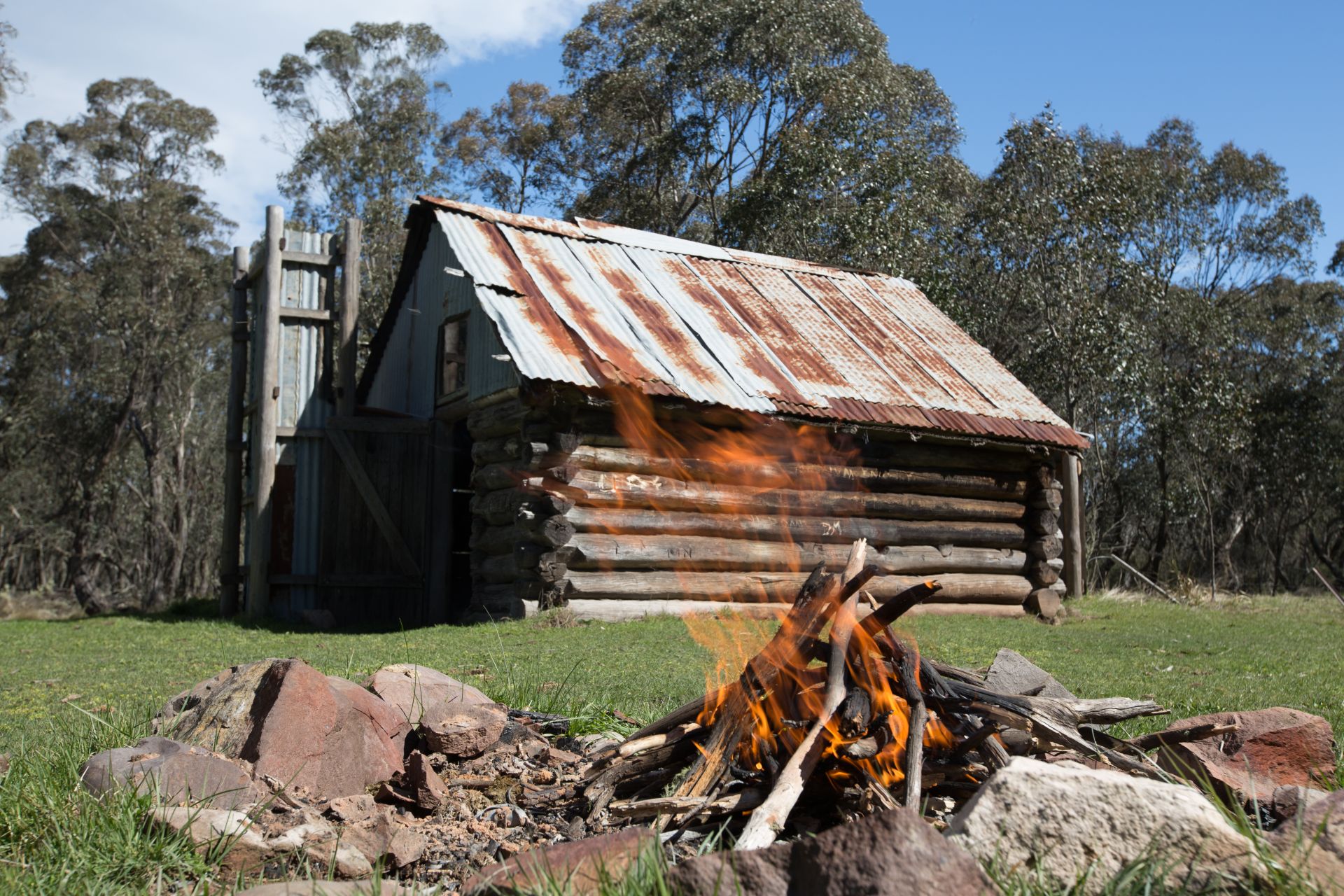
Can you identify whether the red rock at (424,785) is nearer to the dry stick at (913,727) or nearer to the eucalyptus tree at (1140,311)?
the dry stick at (913,727)

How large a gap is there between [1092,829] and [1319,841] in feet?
2.11

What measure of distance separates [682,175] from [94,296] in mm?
16111

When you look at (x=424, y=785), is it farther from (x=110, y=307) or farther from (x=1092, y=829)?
(x=110, y=307)

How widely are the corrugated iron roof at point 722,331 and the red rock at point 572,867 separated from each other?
29.3 feet

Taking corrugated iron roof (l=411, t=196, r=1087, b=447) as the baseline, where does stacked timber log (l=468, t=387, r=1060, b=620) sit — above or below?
below

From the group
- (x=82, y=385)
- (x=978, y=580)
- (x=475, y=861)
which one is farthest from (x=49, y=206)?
(x=475, y=861)

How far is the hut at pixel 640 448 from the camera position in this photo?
507 inches

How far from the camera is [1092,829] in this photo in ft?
10.4

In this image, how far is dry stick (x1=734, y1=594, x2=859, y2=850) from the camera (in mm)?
3469

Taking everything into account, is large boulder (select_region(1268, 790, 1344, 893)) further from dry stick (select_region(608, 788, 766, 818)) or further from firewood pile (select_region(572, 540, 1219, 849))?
dry stick (select_region(608, 788, 766, 818))

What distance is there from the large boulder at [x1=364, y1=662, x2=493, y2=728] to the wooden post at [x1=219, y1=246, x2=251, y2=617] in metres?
11.1

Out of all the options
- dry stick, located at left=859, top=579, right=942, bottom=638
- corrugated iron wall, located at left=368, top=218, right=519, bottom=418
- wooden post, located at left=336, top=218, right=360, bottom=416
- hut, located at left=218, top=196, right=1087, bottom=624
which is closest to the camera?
dry stick, located at left=859, top=579, right=942, bottom=638

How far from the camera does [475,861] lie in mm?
3754

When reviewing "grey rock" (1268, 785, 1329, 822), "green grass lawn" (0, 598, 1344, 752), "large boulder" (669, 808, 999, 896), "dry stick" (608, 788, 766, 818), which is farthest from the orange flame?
"large boulder" (669, 808, 999, 896)
